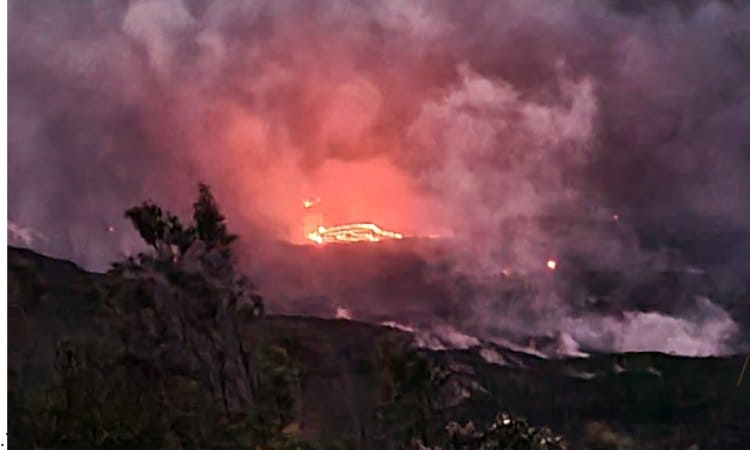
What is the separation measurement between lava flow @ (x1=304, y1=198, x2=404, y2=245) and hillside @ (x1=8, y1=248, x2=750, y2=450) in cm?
26

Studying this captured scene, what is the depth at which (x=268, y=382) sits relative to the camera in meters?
3.54

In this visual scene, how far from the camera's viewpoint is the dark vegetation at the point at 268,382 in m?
3.47

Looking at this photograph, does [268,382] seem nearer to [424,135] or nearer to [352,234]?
[352,234]

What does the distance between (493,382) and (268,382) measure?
0.70 m

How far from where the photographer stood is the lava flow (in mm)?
3611

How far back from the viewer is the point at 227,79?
3.65 meters

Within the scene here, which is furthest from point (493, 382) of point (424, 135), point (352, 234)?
point (424, 135)

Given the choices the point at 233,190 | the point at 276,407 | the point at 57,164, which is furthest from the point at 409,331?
the point at 57,164

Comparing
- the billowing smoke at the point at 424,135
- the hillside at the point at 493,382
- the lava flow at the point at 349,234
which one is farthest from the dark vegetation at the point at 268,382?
the lava flow at the point at 349,234

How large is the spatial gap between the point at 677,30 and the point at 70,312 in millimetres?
2134

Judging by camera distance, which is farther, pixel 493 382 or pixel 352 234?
pixel 352 234

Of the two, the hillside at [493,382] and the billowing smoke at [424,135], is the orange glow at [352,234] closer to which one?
the billowing smoke at [424,135]

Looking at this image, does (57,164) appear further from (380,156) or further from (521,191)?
(521,191)

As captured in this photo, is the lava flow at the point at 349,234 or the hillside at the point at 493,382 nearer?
the hillside at the point at 493,382
